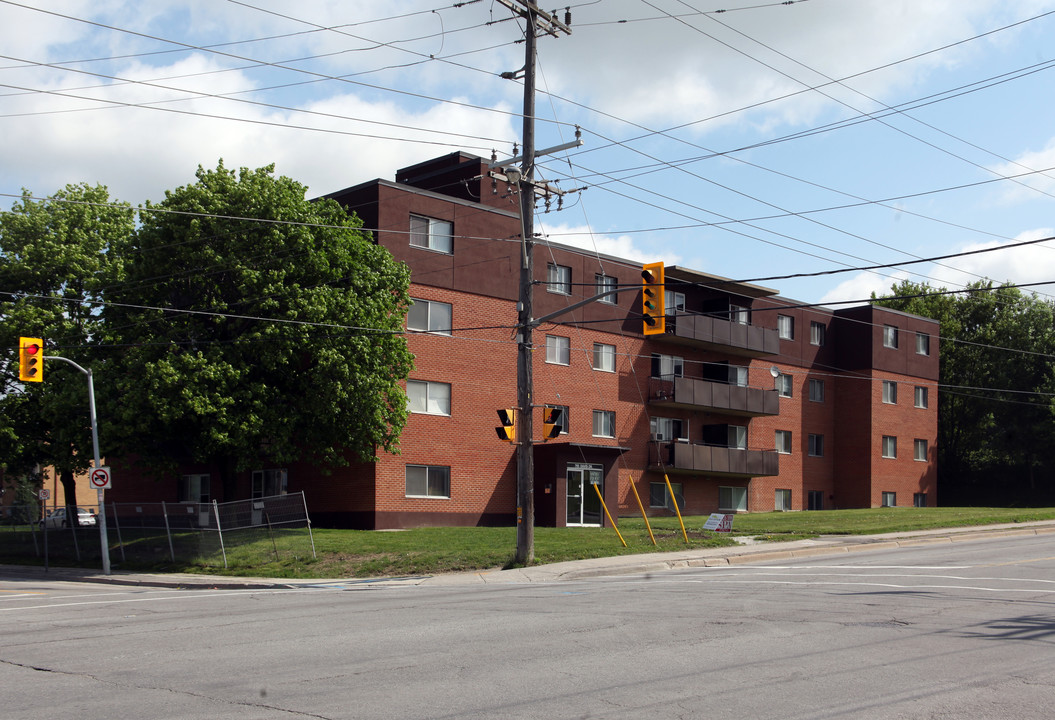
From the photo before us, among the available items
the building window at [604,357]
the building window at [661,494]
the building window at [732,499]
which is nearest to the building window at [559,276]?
the building window at [604,357]

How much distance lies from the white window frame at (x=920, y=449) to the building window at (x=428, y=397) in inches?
1261

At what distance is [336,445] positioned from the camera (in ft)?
106

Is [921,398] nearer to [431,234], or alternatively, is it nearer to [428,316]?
[428,316]

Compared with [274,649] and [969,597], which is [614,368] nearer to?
[969,597]

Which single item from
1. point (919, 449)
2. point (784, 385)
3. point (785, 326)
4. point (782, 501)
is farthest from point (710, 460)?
point (919, 449)

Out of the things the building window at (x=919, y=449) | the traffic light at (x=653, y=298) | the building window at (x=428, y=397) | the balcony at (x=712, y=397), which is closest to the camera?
the traffic light at (x=653, y=298)

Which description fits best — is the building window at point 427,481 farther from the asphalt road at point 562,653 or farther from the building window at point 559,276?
the asphalt road at point 562,653

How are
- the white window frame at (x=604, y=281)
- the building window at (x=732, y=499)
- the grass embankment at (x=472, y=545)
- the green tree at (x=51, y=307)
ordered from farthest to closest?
the building window at (x=732, y=499) → the white window frame at (x=604, y=281) → the green tree at (x=51, y=307) → the grass embankment at (x=472, y=545)

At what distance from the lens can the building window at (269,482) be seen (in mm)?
37156

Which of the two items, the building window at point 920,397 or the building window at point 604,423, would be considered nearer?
the building window at point 604,423

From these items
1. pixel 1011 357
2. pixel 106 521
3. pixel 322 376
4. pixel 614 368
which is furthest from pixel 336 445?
pixel 1011 357

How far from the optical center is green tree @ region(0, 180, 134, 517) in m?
32.0

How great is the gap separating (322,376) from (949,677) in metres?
22.4

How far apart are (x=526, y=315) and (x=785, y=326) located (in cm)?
3154
